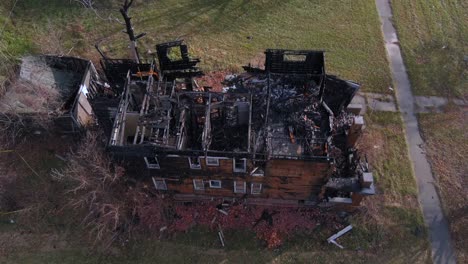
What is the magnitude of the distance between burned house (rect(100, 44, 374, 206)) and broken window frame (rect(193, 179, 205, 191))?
7 cm

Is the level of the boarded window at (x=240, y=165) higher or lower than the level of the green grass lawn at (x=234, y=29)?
lower

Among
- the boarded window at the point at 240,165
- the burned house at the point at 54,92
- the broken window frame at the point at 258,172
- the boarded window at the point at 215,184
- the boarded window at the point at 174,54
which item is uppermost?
the boarded window at the point at 174,54

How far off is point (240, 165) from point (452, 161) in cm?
1848

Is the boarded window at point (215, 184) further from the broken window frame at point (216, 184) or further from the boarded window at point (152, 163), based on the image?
the boarded window at point (152, 163)

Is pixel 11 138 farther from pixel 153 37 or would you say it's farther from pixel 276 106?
pixel 276 106

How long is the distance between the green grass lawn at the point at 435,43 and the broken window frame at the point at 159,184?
79.1 ft

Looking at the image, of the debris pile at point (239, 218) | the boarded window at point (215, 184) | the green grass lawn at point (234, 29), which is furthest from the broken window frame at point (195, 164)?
the green grass lawn at point (234, 29)

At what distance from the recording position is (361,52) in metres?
34.4

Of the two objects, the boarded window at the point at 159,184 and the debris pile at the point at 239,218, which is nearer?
the boarded window at the point at 159,184

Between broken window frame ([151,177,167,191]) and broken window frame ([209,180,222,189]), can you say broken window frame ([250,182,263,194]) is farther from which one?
broken window frame ([151,177,167,191])

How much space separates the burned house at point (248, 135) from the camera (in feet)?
65.1

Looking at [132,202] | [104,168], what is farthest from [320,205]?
[104,168]

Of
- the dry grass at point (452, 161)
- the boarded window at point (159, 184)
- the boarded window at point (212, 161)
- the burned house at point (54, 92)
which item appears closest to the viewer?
the boarded window at point (212, 161)

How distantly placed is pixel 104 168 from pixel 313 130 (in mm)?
12903
